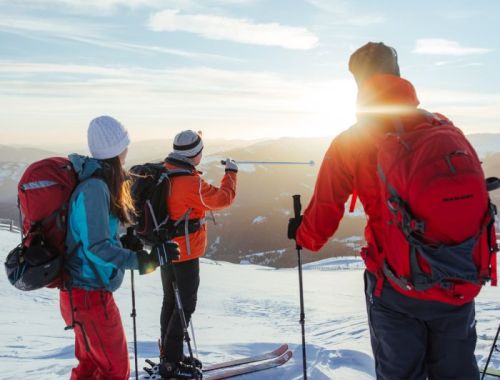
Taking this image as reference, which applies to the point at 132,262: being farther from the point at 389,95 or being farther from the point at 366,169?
the point at 389,95

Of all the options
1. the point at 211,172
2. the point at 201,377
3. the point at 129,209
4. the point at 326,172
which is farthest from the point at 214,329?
the point at 211,172

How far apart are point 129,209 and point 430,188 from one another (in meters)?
1.96

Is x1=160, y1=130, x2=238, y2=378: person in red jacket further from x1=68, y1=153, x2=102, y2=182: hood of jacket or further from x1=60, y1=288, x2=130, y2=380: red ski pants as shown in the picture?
x1=68, y1=153, x2=102, y2=182: hood of jacket

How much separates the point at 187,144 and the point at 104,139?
1.23 metres

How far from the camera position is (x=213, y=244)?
3108 inches

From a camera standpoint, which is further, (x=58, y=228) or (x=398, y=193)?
(x=58, y=228)

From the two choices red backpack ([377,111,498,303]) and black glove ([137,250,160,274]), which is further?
black glove ([137,250,160,274])

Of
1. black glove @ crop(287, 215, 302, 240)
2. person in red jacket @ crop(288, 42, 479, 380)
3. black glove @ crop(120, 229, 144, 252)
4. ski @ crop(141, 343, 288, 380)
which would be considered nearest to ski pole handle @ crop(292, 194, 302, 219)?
black glove @ crop(287, 215, 302, 240)

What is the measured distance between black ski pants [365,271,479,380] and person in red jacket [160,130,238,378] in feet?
6.54

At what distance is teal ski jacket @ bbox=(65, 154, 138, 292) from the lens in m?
2.72

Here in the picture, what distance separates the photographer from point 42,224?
2760 mm

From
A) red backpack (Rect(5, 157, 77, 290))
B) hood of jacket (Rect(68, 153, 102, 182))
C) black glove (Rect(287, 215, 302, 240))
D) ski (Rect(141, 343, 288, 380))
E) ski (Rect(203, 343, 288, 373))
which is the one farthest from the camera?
ski (Rect(203, 343, 288, 373))

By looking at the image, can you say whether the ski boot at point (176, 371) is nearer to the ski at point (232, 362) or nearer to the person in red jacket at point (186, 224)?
the person in red jacket at point (186, 224)

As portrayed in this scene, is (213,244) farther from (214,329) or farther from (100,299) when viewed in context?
(100,299)
